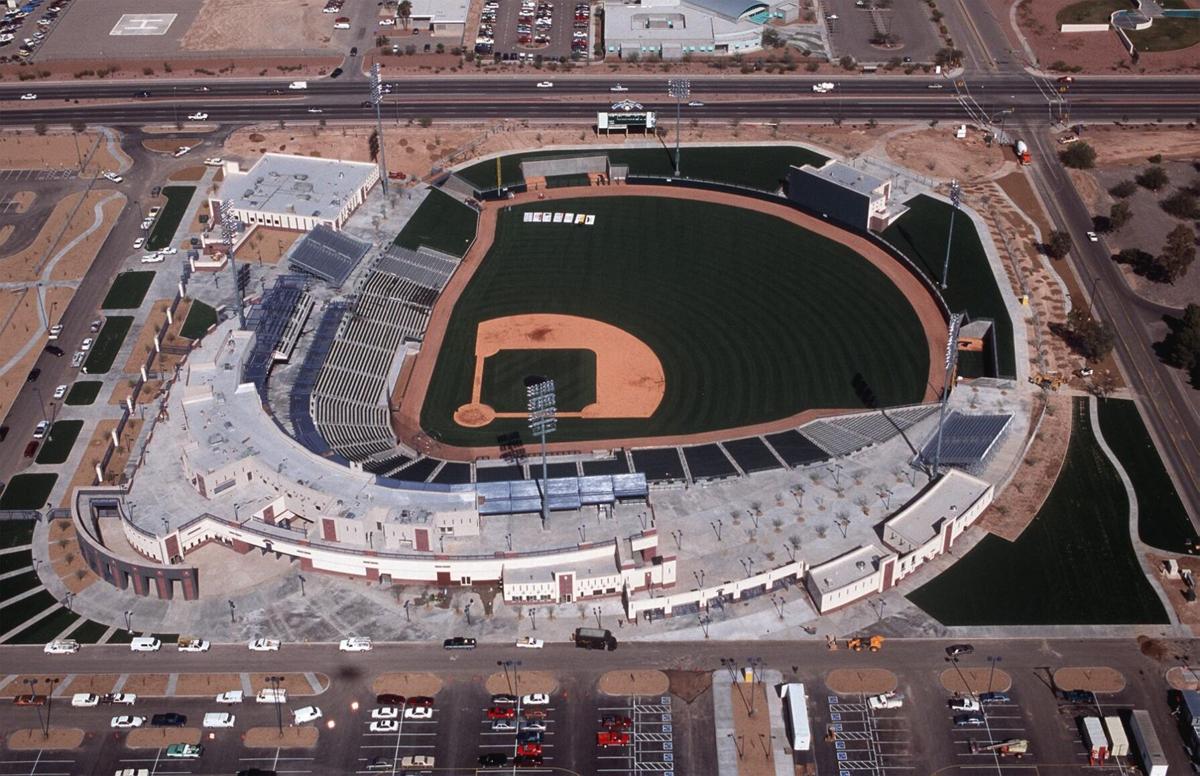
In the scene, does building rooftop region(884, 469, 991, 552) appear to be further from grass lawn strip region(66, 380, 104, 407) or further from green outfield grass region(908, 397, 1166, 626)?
grass lawn strip region(66, 380, 104, 407)

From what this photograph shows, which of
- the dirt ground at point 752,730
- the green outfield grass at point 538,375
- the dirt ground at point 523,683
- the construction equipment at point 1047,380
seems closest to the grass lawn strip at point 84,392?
Result: the green outfield grass at point 538,375

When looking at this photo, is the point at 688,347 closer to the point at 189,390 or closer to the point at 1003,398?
the point at 1003,398

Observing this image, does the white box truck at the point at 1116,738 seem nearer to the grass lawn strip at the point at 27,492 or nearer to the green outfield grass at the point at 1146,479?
the green outfield grass at the point at 1146,479

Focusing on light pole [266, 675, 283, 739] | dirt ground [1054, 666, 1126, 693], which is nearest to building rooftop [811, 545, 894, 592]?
dirt ground [1054, 666, 1126, 693]

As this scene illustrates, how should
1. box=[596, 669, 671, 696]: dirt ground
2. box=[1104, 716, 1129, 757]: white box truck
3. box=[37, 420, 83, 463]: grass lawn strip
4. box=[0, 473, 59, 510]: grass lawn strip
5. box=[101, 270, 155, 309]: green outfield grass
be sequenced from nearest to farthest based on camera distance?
1. box=[1104, 716, 1129, 757]: white box truck
2. box=[596, 669, 671, 696]: dirt ground
3. box=[0, 473, 59, 510]: grass lawn strip
4. box=[37, 420, 83, 463]: grass lawn strip
5. box=[101, 270, 155, 309]: green outfield grass

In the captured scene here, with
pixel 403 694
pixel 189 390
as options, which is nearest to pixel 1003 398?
pixel 403 694
